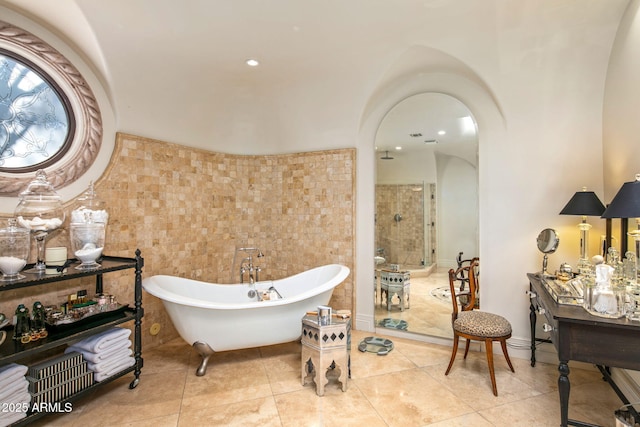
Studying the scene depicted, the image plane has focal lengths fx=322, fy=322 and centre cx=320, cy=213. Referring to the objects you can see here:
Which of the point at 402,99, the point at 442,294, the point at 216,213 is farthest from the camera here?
the point at 216,213

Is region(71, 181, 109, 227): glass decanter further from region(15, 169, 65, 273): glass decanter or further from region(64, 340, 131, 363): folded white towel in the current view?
region(64, 340, 131, 363): folded white towel

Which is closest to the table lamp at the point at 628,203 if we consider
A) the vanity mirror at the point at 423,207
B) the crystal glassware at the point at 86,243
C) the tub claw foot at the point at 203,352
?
the vanity mirror at the point at 423,207

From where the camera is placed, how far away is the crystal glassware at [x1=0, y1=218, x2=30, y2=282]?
1.85 m

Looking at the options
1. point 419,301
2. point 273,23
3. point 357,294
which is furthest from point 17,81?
point 419,301

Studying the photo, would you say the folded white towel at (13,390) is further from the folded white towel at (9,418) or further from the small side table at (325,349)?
the small side table at (325,349)

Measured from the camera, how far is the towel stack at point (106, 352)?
2.19 m

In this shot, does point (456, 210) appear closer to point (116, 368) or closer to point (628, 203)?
point (628, 203)

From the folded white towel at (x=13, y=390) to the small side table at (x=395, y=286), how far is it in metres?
2.91

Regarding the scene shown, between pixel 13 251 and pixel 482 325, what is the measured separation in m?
3.10

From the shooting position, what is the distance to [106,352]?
2252 millimetres

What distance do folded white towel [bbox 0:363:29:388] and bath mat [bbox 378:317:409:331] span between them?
2.91m

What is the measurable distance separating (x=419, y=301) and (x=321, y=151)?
198 cm

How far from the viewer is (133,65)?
103 inches

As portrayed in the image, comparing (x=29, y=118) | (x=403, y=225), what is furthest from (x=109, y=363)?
(x=403, y=225)
